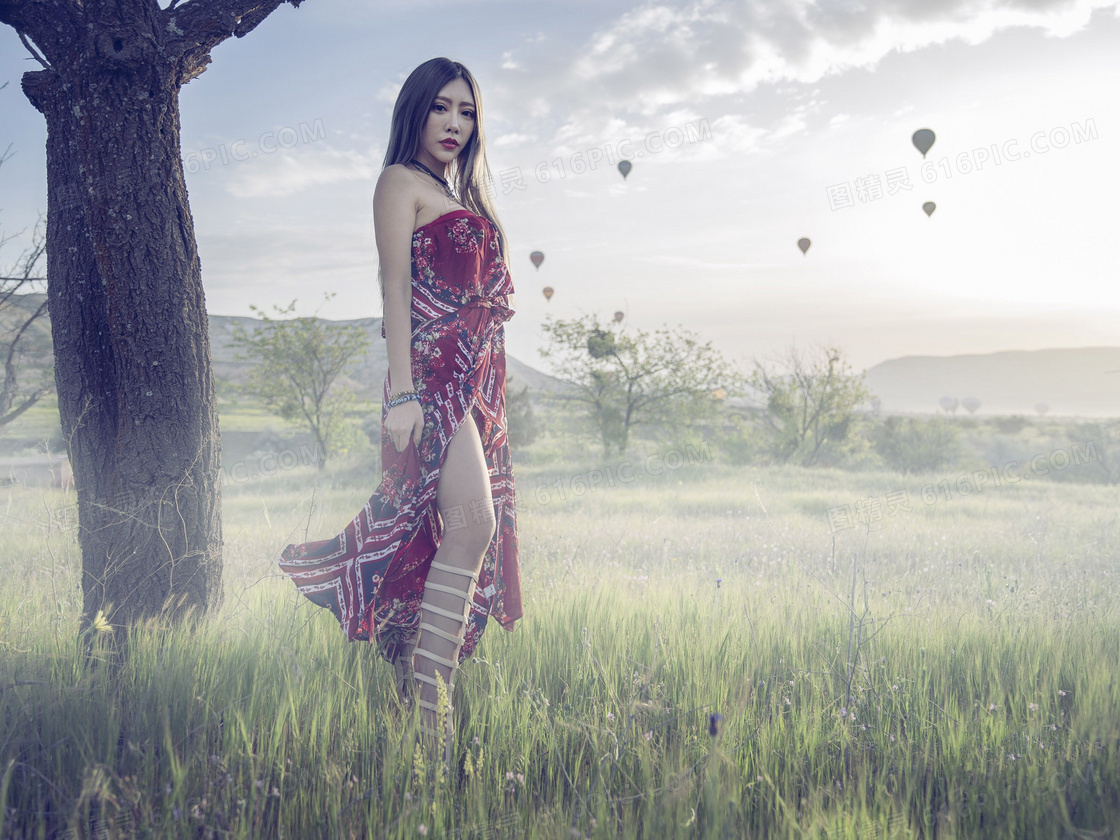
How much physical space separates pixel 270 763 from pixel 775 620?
2.52 meters

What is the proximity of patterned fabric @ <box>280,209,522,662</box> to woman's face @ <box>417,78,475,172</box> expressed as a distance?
33 cm

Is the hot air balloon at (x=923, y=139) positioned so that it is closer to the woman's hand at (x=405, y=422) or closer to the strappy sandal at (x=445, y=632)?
the woman's hand at (x=405, y=422)

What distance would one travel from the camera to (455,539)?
246cm

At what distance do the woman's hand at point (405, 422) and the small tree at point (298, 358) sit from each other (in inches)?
881

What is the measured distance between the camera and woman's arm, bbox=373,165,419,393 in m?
2.52

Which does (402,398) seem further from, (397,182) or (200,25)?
(200,25)

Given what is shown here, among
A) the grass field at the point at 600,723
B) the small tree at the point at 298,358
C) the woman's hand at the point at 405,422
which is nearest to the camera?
the grass field at the point at 600,723

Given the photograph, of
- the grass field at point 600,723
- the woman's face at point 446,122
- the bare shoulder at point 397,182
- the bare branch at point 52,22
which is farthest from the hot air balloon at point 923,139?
the bare branch at point 52,22

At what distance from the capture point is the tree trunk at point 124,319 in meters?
2.91

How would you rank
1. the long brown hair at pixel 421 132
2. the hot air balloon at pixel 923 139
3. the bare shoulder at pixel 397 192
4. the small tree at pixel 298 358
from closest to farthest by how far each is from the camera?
1. the bare shoulder at pixel 397 192
2. the long brown hair at pixel 421 132
3. the hot air balloon at pixel 923 139
4. the small tree at pixel 298 358

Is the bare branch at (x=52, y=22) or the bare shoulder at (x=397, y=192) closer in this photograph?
the bare shoulder at (x=397, y=192)

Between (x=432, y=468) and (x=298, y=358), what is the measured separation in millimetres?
23733

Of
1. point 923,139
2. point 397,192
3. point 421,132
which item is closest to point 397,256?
point 397,192

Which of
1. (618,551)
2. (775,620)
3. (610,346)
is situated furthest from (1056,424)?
(775,620)
